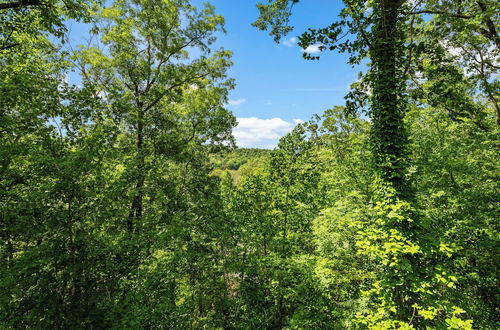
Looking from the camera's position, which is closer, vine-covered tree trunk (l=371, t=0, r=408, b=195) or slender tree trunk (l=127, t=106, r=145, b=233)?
vine-covered tree trunk (l=371, t=0, r=408, b=195)

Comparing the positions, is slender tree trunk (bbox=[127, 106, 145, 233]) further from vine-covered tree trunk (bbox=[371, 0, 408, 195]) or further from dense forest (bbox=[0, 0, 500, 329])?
vine-covered tree trunk (bbox=[371, 0, 408, 195])

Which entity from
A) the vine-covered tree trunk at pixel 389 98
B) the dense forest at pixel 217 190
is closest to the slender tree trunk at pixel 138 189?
the dense forest at pixel 217 190

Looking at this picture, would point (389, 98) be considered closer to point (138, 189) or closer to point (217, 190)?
point (138, 189)

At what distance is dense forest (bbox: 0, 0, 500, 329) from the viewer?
5.16 metres

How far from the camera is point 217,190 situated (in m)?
13.0

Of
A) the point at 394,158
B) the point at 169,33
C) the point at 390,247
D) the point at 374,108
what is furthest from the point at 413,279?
the point at 169,33

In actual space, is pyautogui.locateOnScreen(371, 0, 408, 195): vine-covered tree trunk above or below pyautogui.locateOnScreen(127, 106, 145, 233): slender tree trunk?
above

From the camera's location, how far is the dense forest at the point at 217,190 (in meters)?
5.16

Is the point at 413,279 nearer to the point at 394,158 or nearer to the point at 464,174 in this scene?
the point at 394,158

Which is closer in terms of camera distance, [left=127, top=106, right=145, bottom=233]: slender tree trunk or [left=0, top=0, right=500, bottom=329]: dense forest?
[left=0, top=0, right=500, bottom=329]: dense forest

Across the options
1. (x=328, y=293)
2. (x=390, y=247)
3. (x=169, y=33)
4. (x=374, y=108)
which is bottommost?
(x=328, y=293)

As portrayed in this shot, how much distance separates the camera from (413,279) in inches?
177

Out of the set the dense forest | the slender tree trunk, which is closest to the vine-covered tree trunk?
the dense forest

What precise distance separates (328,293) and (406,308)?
4.59 m
